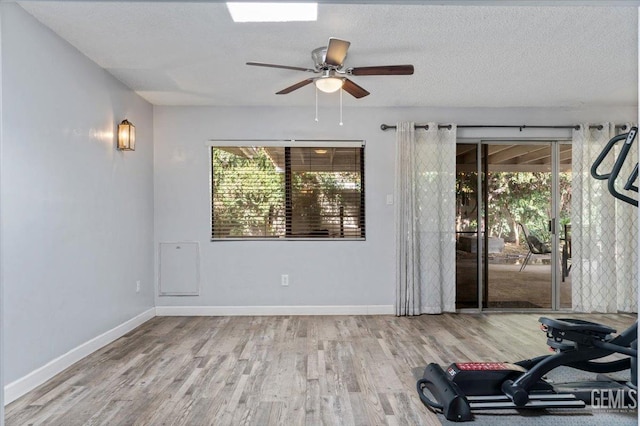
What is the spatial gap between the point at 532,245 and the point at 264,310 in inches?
136

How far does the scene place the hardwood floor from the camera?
251 centimetres

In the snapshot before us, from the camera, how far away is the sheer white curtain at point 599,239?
5.02 metres

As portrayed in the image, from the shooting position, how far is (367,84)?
14.0 feet

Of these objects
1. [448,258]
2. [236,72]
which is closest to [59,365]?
[236,72]

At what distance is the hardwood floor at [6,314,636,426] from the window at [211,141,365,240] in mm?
1080

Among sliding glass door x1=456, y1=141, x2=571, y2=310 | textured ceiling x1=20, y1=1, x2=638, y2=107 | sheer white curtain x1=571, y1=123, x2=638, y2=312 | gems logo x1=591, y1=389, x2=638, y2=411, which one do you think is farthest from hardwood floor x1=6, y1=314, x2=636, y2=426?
textured ceiling x1=20, y1=1, x2=638, y2=107

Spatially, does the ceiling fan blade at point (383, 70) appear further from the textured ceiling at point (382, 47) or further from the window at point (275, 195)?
the window at point (275, 195)

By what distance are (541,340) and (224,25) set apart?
402 centimetres

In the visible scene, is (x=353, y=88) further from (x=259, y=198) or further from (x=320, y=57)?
(x=259, y=198)

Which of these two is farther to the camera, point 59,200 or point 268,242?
point 268,242

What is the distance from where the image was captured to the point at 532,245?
523cm

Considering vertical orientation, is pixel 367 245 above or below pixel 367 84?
below

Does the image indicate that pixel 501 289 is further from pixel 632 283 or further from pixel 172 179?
pixel 172 179

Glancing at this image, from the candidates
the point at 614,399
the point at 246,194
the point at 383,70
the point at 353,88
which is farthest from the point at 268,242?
the point at 614,399
